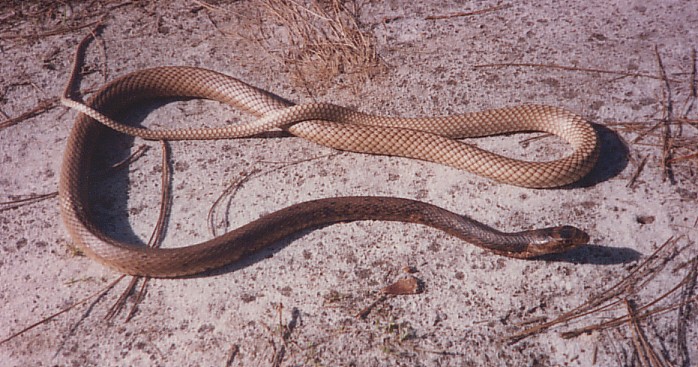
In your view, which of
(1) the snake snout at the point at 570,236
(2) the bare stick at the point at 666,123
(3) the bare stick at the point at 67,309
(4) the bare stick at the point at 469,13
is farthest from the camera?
(4) the bare stick at the point at 469,13

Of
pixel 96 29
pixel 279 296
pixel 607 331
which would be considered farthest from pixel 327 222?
pixel 96 29

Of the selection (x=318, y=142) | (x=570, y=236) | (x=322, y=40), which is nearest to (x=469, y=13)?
(x=322, y=40)

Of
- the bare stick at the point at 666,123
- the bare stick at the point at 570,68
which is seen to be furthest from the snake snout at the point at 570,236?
the bare stick at the point at 570,68

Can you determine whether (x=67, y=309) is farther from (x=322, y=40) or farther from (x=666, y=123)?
(x=666, y=123)

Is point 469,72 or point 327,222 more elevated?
point 469,72

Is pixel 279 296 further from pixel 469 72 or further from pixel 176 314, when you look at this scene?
pixel 469 72

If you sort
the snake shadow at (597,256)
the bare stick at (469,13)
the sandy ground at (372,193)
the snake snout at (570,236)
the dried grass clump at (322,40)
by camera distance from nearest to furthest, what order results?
the sandy ground at (372,193) < the snake snout at (570,236) < the snake shadow at (597,256) < the dried grass clump at (322,40) < the bare stick at (469,13)

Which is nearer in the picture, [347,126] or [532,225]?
[532,225]

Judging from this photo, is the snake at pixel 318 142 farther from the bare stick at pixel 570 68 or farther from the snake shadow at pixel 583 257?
the bare stick at pixel 570 68
